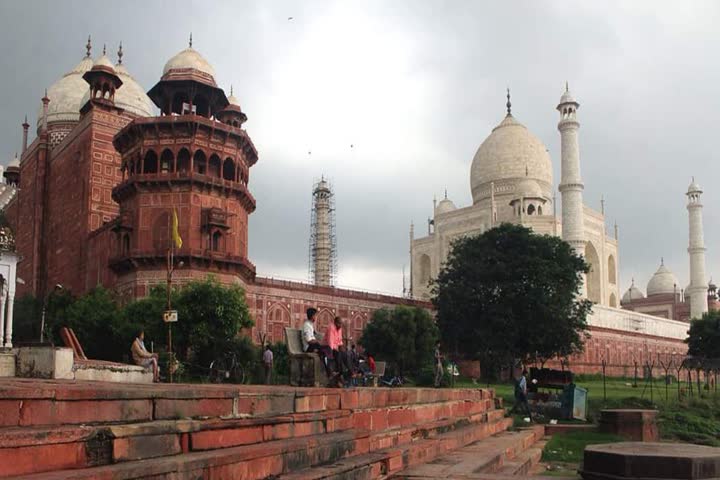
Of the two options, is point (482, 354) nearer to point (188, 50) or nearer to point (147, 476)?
point (188, 50)

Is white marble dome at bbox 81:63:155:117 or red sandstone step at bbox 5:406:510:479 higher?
white marble dome at bbox 81:63:155:117

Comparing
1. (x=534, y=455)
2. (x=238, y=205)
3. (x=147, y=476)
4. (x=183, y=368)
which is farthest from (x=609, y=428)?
(x=238, y=205)

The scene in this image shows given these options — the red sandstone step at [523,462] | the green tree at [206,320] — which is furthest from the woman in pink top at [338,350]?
the green tree at [206,320]

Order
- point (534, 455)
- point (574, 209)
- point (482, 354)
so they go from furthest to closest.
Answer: point (574, 209), point (482, 354), point (534, 455)

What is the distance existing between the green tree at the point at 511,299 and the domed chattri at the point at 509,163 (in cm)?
1817

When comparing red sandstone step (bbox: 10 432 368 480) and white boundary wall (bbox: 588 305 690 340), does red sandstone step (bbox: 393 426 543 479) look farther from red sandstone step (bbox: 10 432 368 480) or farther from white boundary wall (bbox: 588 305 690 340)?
white boundary wall (bbox: 588 305 690 340)

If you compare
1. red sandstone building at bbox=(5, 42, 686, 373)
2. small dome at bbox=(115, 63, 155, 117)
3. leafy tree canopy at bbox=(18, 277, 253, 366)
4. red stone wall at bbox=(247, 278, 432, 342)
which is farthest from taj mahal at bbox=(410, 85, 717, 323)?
leafy tree canopy at bbox=(18, 277, 253, 366)

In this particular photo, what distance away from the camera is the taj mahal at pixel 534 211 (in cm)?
4547

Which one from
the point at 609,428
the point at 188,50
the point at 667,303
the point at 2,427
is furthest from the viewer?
the point at 667,303

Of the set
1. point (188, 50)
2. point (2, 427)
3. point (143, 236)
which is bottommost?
point (2, 427)

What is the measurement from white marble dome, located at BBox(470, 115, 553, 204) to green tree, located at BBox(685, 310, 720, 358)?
13579mm

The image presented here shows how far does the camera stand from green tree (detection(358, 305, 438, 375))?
30.7 m

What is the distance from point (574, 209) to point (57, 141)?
96.9ft

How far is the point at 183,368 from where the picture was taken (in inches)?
811
